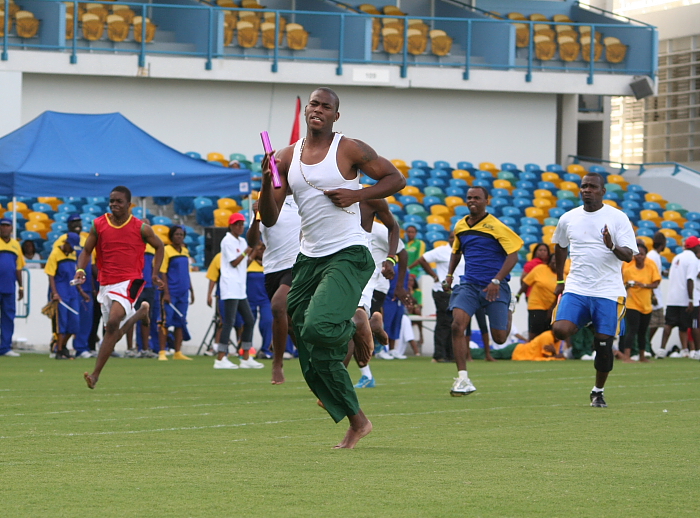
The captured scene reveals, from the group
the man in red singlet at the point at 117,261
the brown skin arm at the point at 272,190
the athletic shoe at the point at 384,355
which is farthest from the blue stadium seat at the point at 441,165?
the brown skin arm at the point at 272,190

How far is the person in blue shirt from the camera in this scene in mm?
18500

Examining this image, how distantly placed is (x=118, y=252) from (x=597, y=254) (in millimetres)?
4396

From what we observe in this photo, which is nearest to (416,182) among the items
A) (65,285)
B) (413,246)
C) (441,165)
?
(441,165)

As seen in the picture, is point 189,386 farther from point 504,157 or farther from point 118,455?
point 504,157

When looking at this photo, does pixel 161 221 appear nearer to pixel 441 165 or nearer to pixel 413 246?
pixel 413 246

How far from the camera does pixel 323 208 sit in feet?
23.2

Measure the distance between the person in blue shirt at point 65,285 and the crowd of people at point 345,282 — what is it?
25 millimetres

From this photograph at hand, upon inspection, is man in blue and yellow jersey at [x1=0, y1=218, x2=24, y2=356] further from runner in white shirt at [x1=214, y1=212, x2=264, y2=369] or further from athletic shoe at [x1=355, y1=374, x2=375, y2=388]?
athletic shoe at [x1=355, y1=374, x2=375, y2=388]

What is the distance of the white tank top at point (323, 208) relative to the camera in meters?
7.02

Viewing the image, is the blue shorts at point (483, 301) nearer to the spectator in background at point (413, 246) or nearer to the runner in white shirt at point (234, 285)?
the runner in white shirt at point (234, 285)

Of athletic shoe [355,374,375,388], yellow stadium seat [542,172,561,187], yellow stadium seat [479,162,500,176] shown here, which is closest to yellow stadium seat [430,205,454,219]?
yellow stadium seat [479,162,500,176]

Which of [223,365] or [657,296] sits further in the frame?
→ [657,296]

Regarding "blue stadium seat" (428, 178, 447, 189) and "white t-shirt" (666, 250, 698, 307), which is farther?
"blue stadium seat" (428, 178, 447, 189)

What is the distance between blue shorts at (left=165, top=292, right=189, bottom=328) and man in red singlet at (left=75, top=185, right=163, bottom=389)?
726 centimetres
